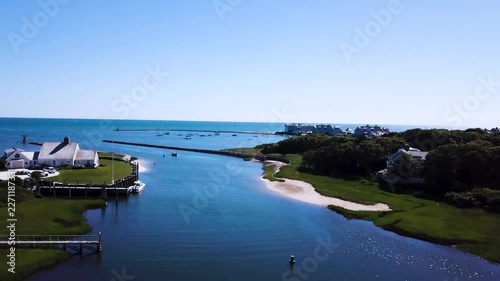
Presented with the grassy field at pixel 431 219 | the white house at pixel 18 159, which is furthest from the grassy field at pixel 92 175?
the grassy field at pixel 431 219

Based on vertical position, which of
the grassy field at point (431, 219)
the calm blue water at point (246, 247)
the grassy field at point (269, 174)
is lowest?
the calm blue water at point (246, 247)

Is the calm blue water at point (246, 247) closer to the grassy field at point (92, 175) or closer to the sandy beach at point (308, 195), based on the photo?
the sandy beach at point (308, 195)

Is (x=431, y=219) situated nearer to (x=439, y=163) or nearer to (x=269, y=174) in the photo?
(x=439, y=163)

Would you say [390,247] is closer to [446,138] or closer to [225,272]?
[225,272]

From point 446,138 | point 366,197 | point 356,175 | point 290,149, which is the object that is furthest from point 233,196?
point 290,149

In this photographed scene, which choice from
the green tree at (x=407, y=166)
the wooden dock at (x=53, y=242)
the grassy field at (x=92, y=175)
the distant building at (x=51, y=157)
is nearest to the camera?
the wooden dock at (x=53, y=242)

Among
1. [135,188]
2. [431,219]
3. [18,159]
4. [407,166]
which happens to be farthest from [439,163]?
[18,159]

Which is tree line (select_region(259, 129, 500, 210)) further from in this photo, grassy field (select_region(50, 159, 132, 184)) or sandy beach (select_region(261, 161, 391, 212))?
grassy field (select_region(50, 159, 132, 184))
